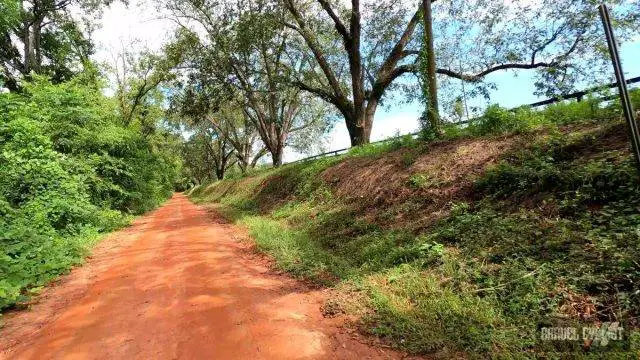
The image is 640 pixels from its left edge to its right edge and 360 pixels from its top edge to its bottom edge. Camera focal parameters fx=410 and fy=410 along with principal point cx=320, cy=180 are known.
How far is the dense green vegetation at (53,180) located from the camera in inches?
323

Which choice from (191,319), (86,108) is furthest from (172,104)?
(191,319)

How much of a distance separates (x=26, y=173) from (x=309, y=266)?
8.95m

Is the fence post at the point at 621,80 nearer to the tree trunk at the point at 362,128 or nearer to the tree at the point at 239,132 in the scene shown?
the tree trunk at the point at 362,128

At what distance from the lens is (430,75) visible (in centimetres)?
1099

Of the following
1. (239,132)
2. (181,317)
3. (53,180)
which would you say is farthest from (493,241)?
(239,132)

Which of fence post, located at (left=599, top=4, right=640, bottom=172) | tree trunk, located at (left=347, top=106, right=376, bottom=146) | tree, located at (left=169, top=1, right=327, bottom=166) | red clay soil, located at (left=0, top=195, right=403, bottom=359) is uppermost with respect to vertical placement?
tree, located at (left=169, top=1, right=327, bottom=166)

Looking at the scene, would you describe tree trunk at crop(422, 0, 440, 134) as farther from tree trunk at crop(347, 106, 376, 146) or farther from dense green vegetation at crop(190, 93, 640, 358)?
tree trunk at crop(347, 106, 376, 146)

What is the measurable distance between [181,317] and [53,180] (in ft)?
29.6

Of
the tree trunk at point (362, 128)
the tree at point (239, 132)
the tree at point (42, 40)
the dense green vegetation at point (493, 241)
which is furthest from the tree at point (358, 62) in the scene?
the tree at point (239, 132)

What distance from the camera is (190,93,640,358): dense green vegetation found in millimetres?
4195

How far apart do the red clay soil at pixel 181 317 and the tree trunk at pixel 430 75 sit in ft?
19.1

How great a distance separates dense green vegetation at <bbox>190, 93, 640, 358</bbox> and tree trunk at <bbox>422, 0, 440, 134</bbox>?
18.6 inches

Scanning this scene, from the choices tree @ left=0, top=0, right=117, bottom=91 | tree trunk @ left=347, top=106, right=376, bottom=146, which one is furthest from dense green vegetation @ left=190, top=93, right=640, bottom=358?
tree @ left=0, top=0, right=117, bottom=91

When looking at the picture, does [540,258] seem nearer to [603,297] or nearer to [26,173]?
[603,297]
